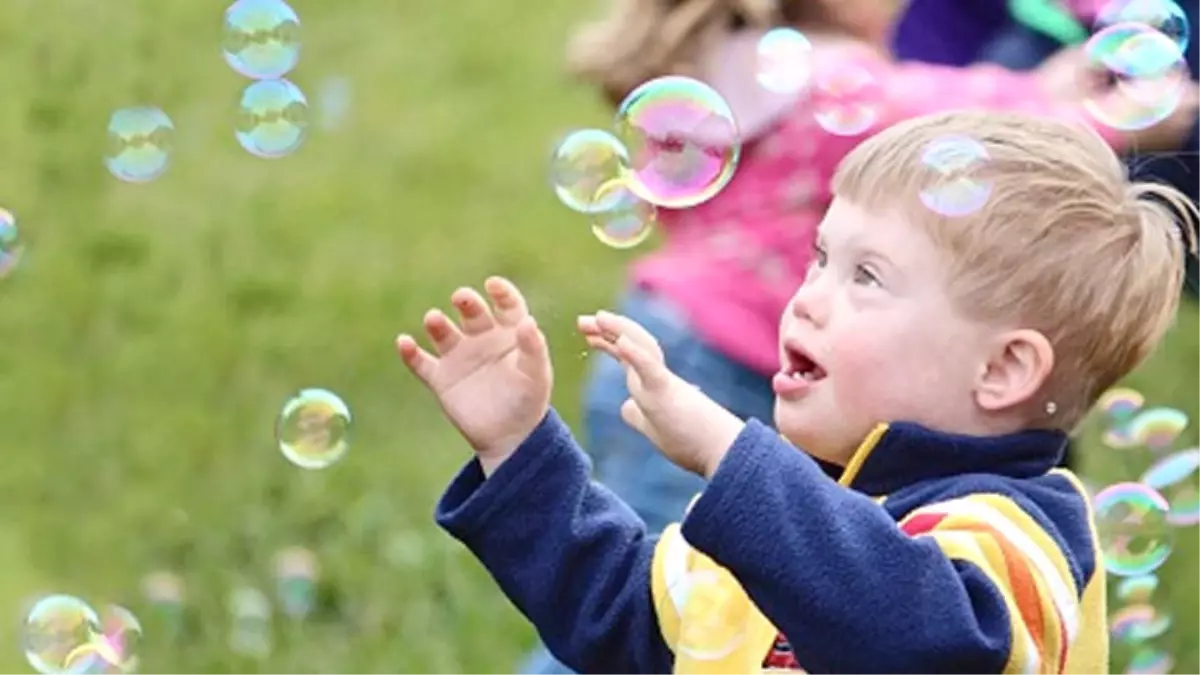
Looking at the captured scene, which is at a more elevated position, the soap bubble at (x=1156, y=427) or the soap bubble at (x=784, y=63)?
the soap bubble at (x=784, y=63)

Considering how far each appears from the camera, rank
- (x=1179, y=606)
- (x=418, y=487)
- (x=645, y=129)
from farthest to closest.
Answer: (x=418, y=487) → (x=1179, y=606) → (x=645, y=129)

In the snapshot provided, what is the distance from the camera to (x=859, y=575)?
6.62 feet

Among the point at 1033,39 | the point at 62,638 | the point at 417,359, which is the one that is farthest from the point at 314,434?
the point at 1033,39

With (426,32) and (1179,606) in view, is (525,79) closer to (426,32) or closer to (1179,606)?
(426,32)

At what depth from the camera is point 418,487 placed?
4.94 m

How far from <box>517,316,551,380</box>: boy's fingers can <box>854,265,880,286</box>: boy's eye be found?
32 cm

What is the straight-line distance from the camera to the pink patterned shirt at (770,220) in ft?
10.9

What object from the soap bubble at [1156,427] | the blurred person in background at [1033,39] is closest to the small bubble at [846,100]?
the blurred person in background at [1033,39]

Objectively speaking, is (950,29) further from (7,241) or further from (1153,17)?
(7,241)

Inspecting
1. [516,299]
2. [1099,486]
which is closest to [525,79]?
[1099,486]

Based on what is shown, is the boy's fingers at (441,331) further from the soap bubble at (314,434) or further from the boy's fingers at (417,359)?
the soap bubble at (314,434)

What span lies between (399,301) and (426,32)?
2076mm

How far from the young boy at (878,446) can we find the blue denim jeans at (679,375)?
0.97 m

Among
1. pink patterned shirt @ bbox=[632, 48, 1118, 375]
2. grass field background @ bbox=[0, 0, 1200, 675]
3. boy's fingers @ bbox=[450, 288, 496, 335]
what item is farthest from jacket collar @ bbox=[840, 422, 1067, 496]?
grass field background @ bbox=[0, 0, 1200, 675]
